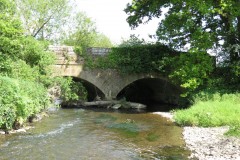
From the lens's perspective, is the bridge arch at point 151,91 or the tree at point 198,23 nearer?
the tree at point 198,23

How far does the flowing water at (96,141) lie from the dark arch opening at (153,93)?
1023cm

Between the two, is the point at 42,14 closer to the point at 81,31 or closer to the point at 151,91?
the point at 81,31

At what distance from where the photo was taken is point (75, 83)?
80.7 ft

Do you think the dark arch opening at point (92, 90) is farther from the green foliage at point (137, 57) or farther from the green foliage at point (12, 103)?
the green foliage at point (12, 103)

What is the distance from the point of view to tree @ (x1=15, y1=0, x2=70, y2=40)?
122 feet

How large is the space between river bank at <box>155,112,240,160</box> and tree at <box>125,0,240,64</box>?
8.08 meters

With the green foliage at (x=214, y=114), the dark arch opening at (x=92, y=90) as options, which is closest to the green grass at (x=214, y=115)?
the green foliage at (x=214, y=114)

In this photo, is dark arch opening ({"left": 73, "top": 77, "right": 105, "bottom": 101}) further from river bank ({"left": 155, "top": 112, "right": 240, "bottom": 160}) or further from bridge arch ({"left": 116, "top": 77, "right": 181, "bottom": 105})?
river bank ({"left": 155, "top": 112, "right": 240, "bottom": 160})

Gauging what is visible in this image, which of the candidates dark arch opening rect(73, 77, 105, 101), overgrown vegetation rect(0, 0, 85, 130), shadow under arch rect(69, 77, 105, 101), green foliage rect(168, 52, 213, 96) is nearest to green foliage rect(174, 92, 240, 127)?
green foliage rect(168, 52, 213, 96)

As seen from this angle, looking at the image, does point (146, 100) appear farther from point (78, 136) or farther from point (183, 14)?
point (78, 136)

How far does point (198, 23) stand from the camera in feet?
76.0

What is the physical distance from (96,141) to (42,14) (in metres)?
27.5

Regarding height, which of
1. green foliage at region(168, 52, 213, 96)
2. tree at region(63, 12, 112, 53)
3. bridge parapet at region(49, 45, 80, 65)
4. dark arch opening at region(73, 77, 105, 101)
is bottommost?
dark arch opening at region(73, 77, 105, 101)

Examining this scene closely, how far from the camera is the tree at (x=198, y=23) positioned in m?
20.3
